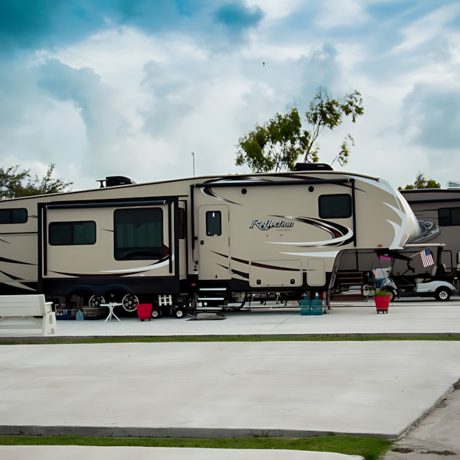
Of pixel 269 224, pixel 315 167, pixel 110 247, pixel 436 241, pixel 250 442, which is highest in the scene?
pixel 315 167

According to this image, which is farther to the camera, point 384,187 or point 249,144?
point 249,144

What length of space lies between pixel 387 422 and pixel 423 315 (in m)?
11.9

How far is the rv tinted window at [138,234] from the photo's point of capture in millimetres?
19922

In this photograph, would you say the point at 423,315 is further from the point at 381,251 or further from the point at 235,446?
the point at 235,446

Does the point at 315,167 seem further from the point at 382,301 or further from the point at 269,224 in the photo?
the point at 382,301

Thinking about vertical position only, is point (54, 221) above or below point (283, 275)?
above

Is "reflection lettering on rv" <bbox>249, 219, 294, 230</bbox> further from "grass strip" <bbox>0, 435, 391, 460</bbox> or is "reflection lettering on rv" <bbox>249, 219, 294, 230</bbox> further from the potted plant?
"grass strip" <bbox>0, 435, 391, 460</bbox>

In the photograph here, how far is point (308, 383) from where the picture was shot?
351 inches

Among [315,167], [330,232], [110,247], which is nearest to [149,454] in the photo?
[330,232]

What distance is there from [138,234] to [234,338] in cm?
679

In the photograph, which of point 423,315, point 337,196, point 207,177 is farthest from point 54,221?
point 423,315

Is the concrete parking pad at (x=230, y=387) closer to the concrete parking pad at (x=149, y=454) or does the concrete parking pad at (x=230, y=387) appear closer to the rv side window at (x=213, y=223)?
the concrete parking pad at (x=149, y=454)

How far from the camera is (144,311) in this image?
1942cm

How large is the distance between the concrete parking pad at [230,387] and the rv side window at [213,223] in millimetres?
7235
